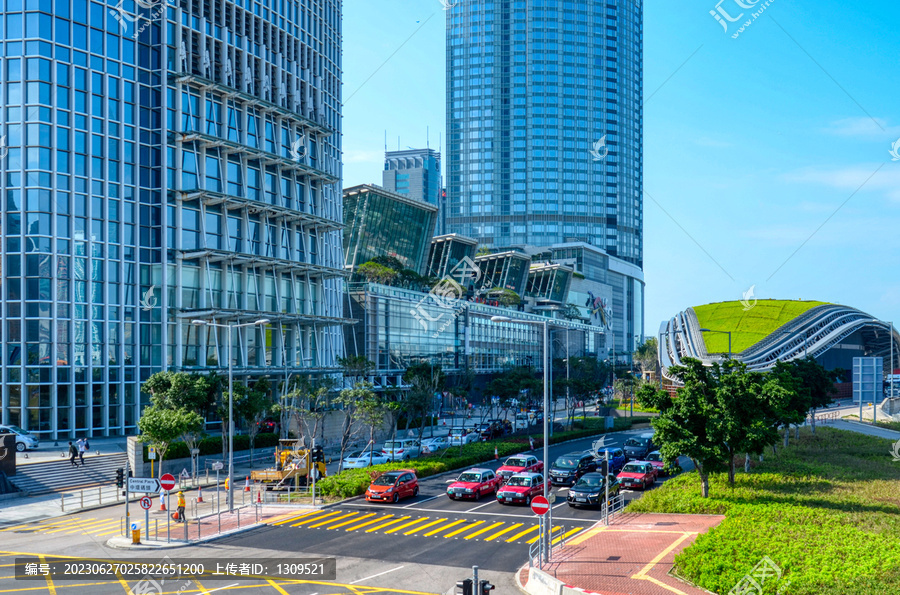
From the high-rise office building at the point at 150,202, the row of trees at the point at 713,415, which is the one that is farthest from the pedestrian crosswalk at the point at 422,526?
the high-rise office building at the point at 150,202

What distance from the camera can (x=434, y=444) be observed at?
2466 inches

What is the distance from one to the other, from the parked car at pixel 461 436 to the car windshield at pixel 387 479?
2337cm

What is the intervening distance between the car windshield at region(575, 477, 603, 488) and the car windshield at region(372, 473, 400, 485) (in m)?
9.59

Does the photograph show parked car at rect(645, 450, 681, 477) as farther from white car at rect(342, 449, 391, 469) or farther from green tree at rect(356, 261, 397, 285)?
green tree at rect(356, 261, 397, 285)

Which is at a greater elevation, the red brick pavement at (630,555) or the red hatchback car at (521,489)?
the red brick pavement at (630,555)

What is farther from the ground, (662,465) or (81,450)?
(81,450)

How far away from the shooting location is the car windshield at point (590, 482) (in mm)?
40469

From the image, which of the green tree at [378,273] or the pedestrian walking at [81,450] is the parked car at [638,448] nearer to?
the pedestrian walking at [81,450]

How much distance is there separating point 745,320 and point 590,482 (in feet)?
364

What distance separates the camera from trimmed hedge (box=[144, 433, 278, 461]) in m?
→ 54.0

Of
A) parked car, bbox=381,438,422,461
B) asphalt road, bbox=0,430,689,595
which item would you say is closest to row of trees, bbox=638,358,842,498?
asphalt road, bbox=0,430,689,595

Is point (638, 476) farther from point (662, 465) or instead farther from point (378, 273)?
point (378, 273)

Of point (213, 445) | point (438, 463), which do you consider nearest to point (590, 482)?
point (438, 463)

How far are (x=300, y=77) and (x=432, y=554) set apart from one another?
6407cm
